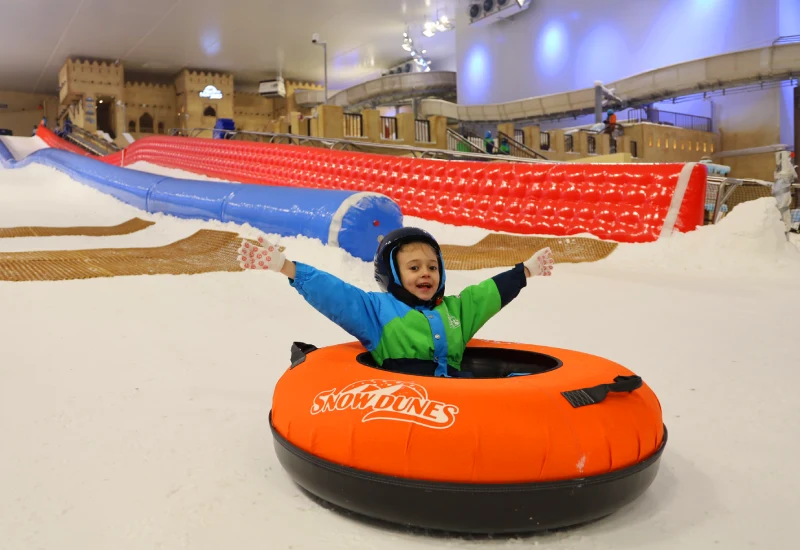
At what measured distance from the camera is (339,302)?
206 cm

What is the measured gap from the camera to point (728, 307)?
424 centimetres

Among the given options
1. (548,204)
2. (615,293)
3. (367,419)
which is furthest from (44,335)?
(548,204)

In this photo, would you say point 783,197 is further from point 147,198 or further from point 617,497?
point 147,198

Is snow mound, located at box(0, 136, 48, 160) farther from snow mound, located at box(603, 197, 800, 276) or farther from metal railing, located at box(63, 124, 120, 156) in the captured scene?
snow mound, located at box(603, 197, 800, 276)

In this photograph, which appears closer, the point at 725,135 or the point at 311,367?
the point at 311,367

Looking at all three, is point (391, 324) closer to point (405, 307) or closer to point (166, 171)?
point (405, 307)

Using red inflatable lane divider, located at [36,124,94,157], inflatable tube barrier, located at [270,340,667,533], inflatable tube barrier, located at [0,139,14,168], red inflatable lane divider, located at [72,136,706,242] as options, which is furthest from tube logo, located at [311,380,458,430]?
red inflatable lane divider, located at [36,124,94,157]

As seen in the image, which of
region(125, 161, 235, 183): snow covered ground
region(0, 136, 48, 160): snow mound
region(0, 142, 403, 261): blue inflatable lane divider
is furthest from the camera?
region(0, 136, 48, 160): snow mound

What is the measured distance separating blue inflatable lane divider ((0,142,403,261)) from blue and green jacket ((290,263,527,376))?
3.11 m

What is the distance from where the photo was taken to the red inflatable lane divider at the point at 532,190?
629 cm

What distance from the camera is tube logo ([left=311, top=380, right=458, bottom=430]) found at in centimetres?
161

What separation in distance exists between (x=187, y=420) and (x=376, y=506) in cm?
105

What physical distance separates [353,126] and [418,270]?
11.9m

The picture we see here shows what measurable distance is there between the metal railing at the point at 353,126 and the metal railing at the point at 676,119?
7.41 meters
